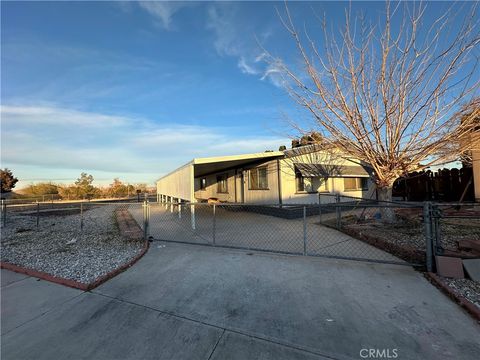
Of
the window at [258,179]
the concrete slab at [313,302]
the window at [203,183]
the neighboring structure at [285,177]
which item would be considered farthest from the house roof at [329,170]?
the window at [203,183]

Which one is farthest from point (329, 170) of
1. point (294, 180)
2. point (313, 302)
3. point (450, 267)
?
point (313, 302)

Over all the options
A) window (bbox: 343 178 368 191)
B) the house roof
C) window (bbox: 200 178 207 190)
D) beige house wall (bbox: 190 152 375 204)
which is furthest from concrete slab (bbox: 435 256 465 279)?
window (bbox: 200 178 207 190)

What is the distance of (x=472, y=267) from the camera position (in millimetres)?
3676

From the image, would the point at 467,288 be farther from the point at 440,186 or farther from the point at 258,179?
the point at 440,186

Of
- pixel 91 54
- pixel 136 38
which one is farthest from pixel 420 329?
pixel 91 54

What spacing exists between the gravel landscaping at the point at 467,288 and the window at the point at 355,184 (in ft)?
35.8

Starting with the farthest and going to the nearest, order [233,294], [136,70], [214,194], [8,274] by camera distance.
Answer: [214,194], [136,70], [8,274], [233,294]

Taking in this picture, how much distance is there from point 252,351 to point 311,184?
1108 centimetres

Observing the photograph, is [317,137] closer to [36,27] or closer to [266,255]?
[266,255]

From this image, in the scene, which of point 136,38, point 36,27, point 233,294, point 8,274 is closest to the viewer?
point 233,294

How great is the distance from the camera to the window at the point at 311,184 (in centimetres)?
1219

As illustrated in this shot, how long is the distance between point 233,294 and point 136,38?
28.4 ft

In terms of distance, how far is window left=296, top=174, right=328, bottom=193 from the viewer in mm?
12193

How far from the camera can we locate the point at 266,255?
5.20 m
